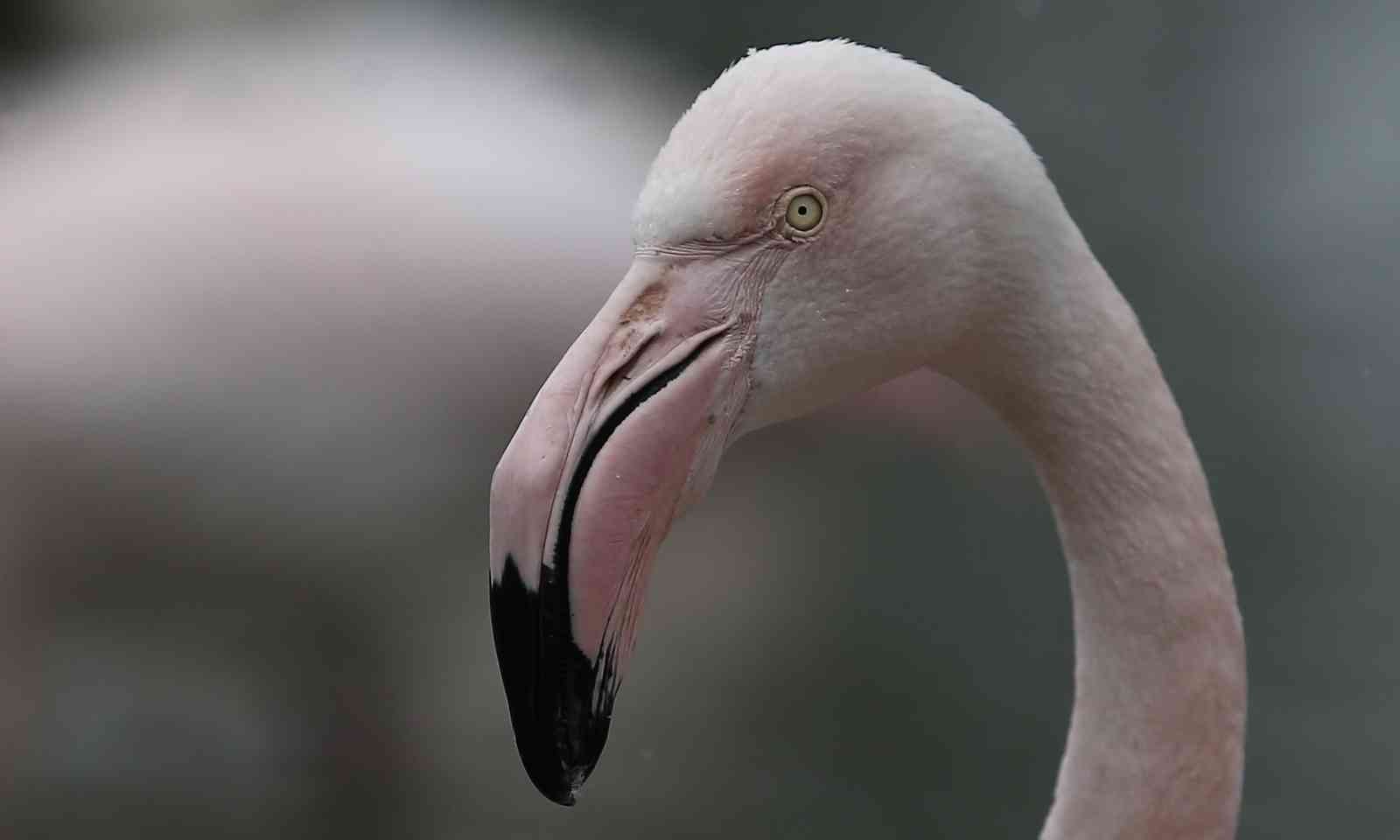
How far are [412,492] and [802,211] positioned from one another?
3.69ft

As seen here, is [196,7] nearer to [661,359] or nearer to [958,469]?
[958,469]

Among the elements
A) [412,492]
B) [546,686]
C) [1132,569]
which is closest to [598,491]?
[546,686]

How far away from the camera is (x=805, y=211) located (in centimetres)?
64

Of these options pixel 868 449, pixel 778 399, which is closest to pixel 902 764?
pixel 868 449

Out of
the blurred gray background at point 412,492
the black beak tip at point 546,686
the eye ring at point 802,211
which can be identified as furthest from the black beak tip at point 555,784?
the blurred gray background at point 412,492

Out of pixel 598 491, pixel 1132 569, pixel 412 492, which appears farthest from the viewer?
pixel 412 492

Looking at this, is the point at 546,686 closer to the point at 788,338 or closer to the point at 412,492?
the point at 788,338

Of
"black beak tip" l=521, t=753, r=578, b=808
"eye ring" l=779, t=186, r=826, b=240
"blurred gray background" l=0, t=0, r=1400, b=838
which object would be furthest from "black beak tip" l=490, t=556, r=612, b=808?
"blurred gray background" l=0, t=0, r=1400, b=838

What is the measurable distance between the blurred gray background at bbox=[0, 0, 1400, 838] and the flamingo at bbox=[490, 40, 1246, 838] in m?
0.81

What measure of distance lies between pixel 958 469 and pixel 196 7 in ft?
4.08

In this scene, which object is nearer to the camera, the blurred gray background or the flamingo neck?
the flamingo neck

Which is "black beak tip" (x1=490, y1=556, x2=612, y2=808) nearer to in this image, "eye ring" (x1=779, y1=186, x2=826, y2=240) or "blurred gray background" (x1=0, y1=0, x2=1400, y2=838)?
"eye ring" (x1=779, y1=186, x2=826, y2=240)

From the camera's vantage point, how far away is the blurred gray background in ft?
5.24

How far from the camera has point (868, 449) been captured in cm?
165
